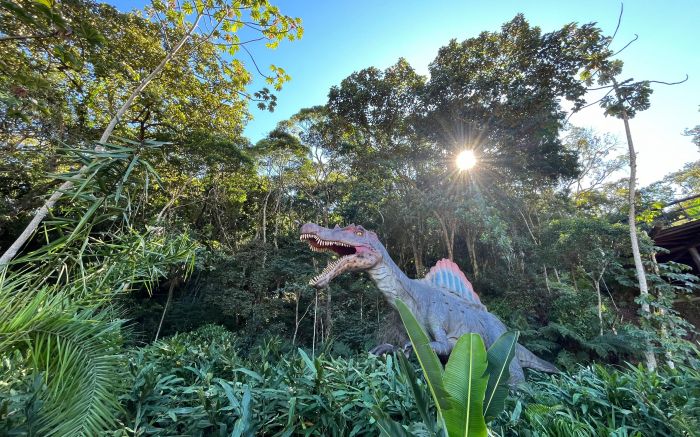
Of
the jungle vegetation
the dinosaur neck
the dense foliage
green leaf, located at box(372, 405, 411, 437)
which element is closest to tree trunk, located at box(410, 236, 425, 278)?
the jungle vegetation

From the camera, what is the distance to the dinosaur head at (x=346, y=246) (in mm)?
3096

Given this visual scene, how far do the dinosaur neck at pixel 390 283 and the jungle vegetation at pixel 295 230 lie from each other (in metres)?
0.53

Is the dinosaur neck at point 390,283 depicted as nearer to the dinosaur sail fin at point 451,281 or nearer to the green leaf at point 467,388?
the dinosaur sail fin at point 451,281

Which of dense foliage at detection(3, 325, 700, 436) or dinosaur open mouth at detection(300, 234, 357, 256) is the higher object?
dinosaur open mouth at detection(300, 234, 357, 256)

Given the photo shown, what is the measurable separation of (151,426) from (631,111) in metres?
8.34

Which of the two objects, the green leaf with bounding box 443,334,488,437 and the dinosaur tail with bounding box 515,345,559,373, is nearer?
the green leaf with bounding box 443,334,488,437

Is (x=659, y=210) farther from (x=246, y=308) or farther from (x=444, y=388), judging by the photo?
(x=246, y=308)

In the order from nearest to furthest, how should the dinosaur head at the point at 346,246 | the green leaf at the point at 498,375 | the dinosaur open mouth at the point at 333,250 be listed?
1. the green leaf at the point at 498,375
2. the dinosaur open mouth at the point at 333,250
3. the dinosaur head at the point at 346,246

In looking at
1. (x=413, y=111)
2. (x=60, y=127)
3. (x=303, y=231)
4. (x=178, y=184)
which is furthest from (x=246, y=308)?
(x=413, y=111)

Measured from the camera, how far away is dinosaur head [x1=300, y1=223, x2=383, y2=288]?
3096 millimetres

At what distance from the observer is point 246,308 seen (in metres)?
8.66

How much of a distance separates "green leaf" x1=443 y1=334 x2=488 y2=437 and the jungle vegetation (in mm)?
194

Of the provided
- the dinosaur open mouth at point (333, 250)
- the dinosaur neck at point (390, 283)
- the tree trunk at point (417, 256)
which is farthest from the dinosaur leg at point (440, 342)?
the tree trunk at point (417, 256)

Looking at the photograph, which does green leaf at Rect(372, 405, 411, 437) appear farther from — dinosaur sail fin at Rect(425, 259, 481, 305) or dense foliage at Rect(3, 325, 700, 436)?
dinosaur sail fin at Rect(425, 259, 481, 305)
